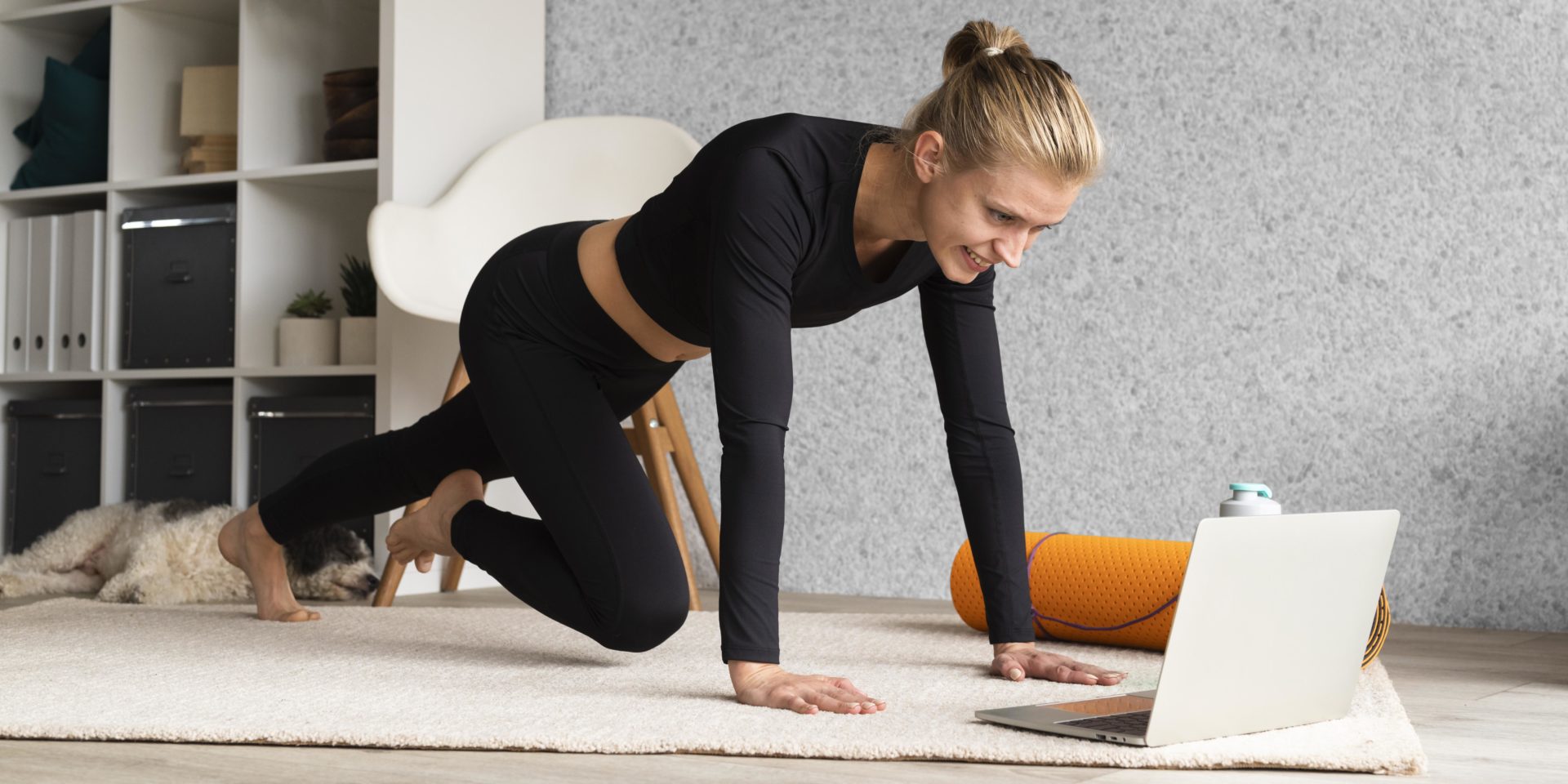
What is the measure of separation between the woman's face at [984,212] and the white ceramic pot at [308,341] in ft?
6.31

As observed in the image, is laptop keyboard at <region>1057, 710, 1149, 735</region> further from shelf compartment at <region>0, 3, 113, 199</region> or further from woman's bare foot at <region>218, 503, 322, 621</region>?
shelf compartment at <region>0, 3, 113, 199</region>

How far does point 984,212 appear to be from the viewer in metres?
1.36

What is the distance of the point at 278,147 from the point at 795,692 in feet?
7.52

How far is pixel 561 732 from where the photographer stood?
126cm

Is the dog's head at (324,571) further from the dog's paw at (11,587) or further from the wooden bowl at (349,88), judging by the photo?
the wooden bowl at (349,88)

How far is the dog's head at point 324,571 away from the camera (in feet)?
8.58

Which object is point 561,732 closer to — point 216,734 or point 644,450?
point 216,734

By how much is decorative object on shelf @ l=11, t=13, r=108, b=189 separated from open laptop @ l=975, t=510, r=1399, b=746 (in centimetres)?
289

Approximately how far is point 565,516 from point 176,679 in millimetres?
450

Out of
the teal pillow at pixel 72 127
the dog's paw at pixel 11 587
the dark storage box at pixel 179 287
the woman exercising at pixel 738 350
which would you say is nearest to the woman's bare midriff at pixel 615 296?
the woman exercising at pixel 738 350

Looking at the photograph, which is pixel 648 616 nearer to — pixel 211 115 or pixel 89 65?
pixel 211 115

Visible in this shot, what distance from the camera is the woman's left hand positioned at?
1.58 metres

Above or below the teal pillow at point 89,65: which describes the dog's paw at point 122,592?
below

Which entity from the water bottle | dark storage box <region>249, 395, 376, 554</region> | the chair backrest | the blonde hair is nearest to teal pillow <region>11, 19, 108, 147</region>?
dark storage box <region>249, 395, 376, 554</region>
